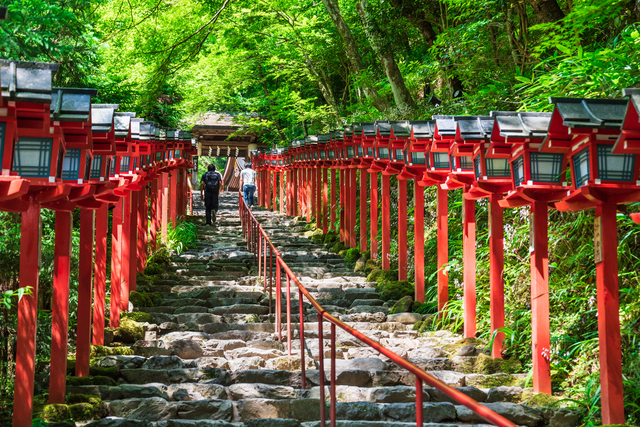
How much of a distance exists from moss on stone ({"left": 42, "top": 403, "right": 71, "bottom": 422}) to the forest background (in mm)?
1558

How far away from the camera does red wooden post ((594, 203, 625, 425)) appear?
15.0 feet

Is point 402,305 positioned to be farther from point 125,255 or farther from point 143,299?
point 125,255

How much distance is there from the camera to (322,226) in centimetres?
1777

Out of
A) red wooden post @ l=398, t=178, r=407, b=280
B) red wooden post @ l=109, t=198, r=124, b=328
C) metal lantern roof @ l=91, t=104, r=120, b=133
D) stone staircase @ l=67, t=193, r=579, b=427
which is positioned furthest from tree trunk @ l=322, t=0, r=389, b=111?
metal lantern roof @ l=91, t=104, r=120, b=133

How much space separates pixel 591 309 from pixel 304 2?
52.7 feet

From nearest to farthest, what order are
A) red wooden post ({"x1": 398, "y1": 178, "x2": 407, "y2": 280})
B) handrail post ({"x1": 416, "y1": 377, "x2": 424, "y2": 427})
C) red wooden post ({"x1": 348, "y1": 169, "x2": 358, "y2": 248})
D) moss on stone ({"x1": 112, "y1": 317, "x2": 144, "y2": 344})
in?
handrail post ({"x1": 416, "y1": 377, "x2": 424, "y2": 427}) → moss on stone ({"x1": 112, "y1": 317, "x2": 144, "y2": 344}) → red wooden post ({"x1": 398, "y1": 178, "x2": 407, "y2": 280}) → red wooden post ({"x1": 348, "y1": 169, "x2": 358, "y2": 248})

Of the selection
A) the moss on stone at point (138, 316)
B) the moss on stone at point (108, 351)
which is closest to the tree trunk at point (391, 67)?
the moss on stone at point (138, 316)

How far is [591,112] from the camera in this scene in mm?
4582

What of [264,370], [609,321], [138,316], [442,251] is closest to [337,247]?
[442,251]

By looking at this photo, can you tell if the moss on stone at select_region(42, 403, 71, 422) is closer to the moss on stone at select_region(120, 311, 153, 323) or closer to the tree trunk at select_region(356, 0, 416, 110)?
the moss on stone at select_region(120, 311, 153, 323)

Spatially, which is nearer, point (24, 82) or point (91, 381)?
point (24, 82)

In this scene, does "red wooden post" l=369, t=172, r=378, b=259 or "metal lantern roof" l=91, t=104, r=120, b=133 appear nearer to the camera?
"metal lantern roof" l=91, t=104, r=120, b=133

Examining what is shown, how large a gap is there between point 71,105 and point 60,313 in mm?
1893

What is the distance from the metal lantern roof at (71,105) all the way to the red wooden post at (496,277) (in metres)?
4.24
